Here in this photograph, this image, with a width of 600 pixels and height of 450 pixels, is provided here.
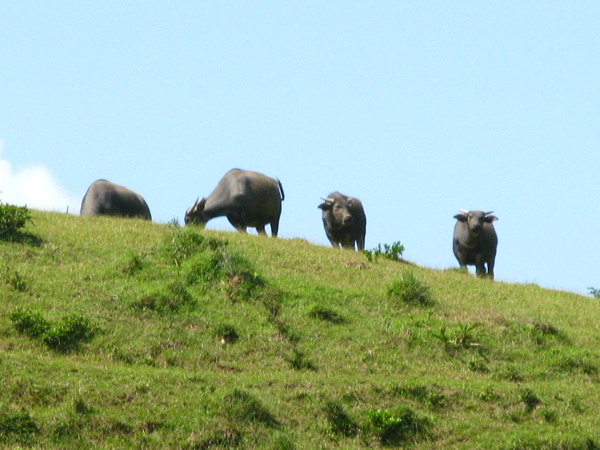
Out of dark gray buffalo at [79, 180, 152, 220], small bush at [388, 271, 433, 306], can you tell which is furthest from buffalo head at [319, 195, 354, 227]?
small bush at [388, 271, 433, 306]

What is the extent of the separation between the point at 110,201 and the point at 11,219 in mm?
8180

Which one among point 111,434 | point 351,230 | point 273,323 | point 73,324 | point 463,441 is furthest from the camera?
point 351,230

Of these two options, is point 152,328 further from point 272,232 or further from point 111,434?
point 272,232

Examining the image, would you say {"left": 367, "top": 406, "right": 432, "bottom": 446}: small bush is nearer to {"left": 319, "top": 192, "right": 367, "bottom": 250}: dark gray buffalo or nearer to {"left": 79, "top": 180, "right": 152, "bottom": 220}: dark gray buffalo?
{"left": 319, "top": 192, "right": 367, "bottom": 250}: dark gray buffalo

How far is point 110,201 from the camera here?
27688 millimetres

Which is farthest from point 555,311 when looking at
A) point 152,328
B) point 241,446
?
point 241,446

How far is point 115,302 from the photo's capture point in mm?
16750

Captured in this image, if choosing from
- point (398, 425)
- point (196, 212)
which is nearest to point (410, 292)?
point (398, 425)

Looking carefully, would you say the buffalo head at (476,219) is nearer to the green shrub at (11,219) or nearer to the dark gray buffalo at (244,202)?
the dark gray buffalo at (244,202)

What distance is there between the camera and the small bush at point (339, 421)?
13.3 m

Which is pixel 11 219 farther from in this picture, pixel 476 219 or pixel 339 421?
pixel 476 219

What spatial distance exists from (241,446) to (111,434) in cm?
151

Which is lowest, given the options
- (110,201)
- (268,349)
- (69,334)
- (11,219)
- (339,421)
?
(339,421)

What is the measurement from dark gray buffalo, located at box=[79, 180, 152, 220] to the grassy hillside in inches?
224
